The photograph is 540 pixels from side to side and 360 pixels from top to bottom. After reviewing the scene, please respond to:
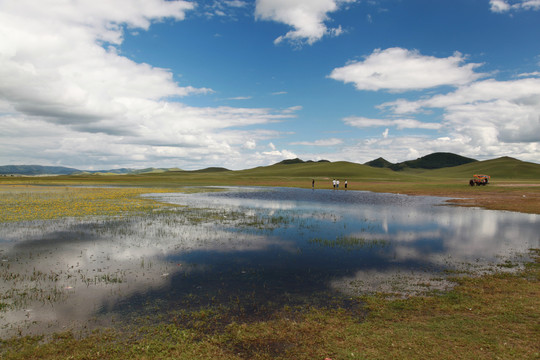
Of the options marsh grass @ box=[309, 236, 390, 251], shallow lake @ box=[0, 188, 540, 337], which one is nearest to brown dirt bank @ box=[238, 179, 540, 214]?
shallow lake @ box=[0, 188, 540, 337]

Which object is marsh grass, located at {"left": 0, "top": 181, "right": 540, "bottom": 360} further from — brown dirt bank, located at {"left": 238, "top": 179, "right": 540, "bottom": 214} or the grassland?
brown dirt bank, located at {"left": 238, "top": 179, "right": 540, "bottom": 214}

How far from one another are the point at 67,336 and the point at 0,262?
13196 mm

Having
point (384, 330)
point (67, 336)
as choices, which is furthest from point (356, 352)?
point (67, 336)

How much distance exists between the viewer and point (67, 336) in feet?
34.7

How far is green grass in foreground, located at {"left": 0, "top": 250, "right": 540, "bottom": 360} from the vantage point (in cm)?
943

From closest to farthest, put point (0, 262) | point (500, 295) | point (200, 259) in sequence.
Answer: point (500, 295) → point (0, 262) → point (200, 259)

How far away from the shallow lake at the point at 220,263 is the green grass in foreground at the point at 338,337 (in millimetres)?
1109

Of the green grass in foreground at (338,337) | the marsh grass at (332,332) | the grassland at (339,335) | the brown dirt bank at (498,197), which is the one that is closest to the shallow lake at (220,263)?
the marsh grass at (332,332)

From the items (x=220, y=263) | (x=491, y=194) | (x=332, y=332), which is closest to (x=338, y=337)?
(x=332, y=332)

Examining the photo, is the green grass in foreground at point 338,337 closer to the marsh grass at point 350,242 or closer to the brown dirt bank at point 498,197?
the marsh grass at point 350,242

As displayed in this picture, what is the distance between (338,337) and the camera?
10.5m

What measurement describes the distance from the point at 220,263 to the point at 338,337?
1059cm

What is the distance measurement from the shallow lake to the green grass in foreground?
3.64ft

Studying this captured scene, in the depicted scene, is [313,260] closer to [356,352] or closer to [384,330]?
[384,330]
